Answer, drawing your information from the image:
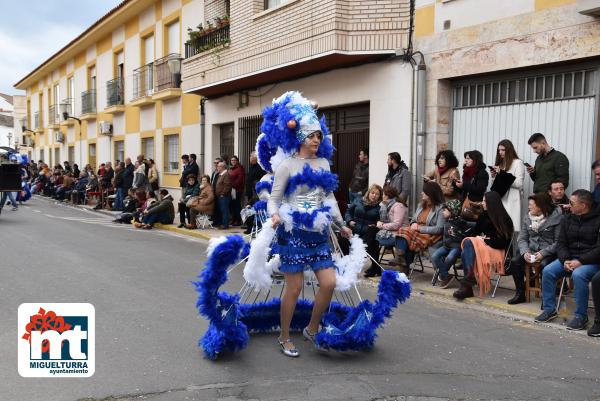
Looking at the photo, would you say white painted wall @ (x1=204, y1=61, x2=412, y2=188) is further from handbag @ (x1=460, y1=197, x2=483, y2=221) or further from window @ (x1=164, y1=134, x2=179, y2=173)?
window @ (x1=164, y1=134, x2=179, y2=173)

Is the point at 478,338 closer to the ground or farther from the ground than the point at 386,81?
closer to the ground

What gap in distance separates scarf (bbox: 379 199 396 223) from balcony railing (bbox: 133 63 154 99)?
14382mm

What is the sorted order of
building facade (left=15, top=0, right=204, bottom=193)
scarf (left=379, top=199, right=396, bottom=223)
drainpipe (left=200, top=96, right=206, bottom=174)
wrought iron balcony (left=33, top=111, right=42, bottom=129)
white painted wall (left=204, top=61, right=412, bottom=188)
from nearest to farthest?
scarf (left=379, top=199, right=396, bottom=223) → white painted wall (left=204, top=61, right=412, bottom=188) → drainpipe (left=200, top=96, right=206, bottom=174) → building facade (left=15, top=0, right=204, bottom=193) → wrought iron balcony (left=33, top=111, right=42, bottom=129)

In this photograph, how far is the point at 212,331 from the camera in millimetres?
4832

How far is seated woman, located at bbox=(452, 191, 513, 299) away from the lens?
7.29 m

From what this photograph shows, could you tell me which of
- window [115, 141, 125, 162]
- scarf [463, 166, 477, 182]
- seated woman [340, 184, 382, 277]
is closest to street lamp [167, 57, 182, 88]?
window [115, 141, 125, 162]

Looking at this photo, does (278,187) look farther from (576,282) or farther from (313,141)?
(576,282)

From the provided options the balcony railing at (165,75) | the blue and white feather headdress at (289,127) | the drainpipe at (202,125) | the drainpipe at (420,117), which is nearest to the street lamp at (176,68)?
the balcony railing at (165,75)

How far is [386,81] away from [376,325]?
7.17 metres

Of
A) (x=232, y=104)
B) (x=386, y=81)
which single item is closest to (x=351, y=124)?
(x=386, y=81)

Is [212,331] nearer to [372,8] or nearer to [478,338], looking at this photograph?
[478,338]

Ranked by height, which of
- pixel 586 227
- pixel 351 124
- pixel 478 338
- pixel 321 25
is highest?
pixel 321 25

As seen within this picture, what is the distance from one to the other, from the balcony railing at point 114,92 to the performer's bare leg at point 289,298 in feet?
69.0

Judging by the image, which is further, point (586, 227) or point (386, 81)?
point (386, 81)
